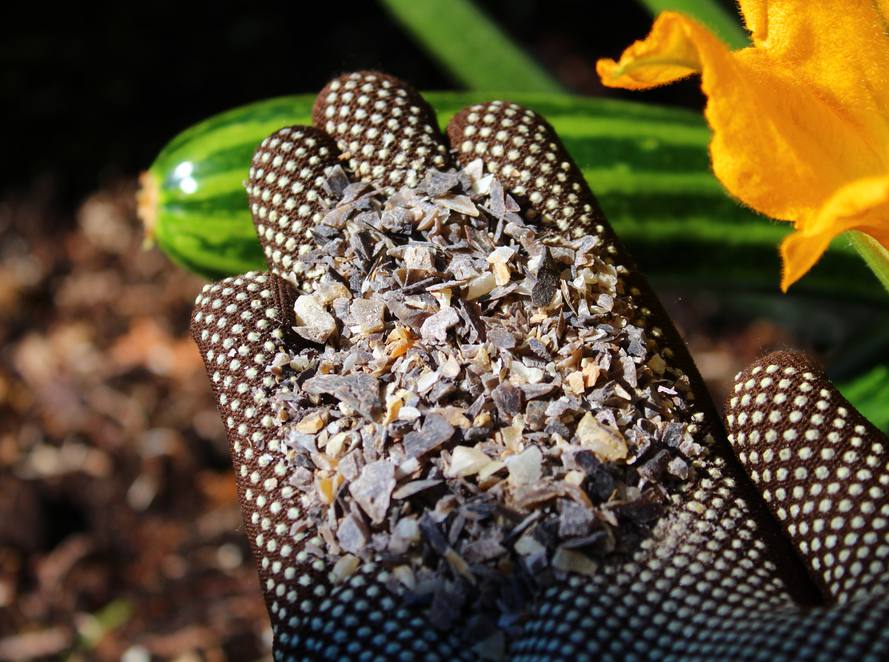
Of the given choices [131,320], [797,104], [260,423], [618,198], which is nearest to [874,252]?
[797,104]

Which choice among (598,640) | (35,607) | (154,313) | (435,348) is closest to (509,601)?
(598,640)

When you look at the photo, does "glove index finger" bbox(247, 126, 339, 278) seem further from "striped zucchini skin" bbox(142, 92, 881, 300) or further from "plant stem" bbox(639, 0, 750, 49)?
"plant stem" bbox(639, 0, 750, 49)

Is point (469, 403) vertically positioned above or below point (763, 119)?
below

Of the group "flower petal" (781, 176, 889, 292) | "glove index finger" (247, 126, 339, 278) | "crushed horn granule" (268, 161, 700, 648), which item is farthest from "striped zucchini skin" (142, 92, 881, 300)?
"flower petal" (781, 176, 889, 292)

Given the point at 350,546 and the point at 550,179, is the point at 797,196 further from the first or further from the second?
the point at 350,546

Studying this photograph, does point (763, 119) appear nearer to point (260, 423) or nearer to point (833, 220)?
point (833, 220)

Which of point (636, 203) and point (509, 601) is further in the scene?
point (636, 203)

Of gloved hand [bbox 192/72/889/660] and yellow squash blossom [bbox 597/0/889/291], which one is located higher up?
yellow squash blossom [bbox 597/0/889/291]
